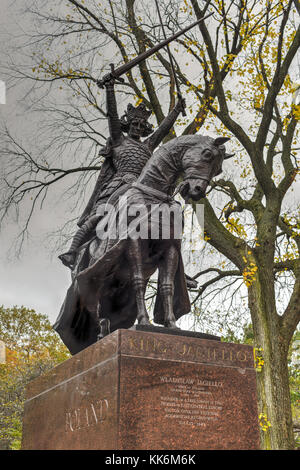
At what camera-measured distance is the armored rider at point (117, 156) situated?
655cm

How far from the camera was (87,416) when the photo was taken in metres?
4.44

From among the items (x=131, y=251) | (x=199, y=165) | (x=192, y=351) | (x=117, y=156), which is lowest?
(x=192, y=351)

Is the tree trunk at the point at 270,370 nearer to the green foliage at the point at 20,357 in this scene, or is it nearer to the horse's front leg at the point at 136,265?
the horse's front leg at the point at 136,265

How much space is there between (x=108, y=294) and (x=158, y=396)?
1.98 meters

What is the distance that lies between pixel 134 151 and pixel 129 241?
191 centimetres

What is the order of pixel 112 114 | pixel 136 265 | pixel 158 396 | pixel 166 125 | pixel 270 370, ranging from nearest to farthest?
pixel 158 396, pixel 136 265, pixel 112 114, pixel 166 125, pixel 270 370

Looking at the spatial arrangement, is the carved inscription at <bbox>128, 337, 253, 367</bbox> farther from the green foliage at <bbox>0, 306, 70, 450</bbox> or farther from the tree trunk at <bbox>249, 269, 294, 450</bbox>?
the green foliage at <bbox>0, 306, 70, 450</bbox>

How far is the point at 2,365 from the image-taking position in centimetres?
2336

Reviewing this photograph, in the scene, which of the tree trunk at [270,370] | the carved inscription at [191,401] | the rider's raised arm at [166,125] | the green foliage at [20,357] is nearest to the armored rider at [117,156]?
the rider's raised arm at [166,125]

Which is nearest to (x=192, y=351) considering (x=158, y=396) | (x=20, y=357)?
(x=158, y=396)

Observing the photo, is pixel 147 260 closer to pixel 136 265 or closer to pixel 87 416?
pixel 136 265

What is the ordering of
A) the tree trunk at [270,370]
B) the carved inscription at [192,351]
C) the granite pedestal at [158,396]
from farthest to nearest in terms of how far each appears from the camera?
the tree trunk at [270,370] → the carved inscription at [192,351] → the granite pedestal at [158,396]

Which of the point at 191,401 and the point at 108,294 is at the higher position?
the point at 108,294

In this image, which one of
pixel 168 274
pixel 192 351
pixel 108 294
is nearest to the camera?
pixel 192 351
